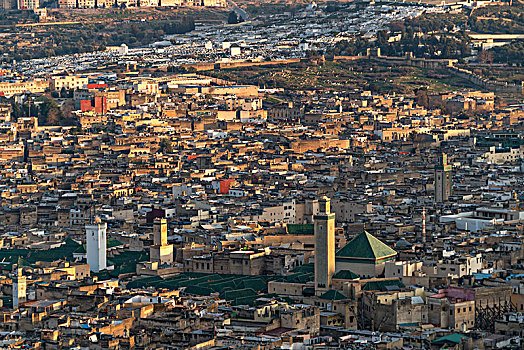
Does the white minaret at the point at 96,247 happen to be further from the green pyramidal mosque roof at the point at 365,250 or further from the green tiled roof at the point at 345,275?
the green tiled roof at the point at 345,275

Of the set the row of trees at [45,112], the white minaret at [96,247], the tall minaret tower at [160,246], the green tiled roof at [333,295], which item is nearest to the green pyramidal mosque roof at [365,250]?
the green tiled roof at [333,295]

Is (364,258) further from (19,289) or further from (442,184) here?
(442,184)

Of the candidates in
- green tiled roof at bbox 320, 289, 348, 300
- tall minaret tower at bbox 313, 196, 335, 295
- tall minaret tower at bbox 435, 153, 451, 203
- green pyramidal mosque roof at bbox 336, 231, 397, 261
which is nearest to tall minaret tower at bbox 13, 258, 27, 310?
tall minaret tower at bbox 313, 196, 335, 295

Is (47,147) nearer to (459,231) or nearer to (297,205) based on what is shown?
(297,205)

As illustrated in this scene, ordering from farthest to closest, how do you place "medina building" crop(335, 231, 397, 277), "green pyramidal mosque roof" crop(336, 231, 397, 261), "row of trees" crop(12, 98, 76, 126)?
"row of trees" crop(12, 98, 76, 126) < "green pyramidal mosque roof" crop(336, 231, 397, 261) < "medina building" crop(335, 231, 397, 277)

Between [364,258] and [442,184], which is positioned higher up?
[364,258]

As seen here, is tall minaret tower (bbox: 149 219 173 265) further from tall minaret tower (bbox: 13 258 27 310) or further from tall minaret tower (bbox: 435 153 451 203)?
tall minaret tower (bbox: 435 153 451 203)

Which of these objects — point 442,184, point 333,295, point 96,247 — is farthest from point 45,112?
point 333,295
